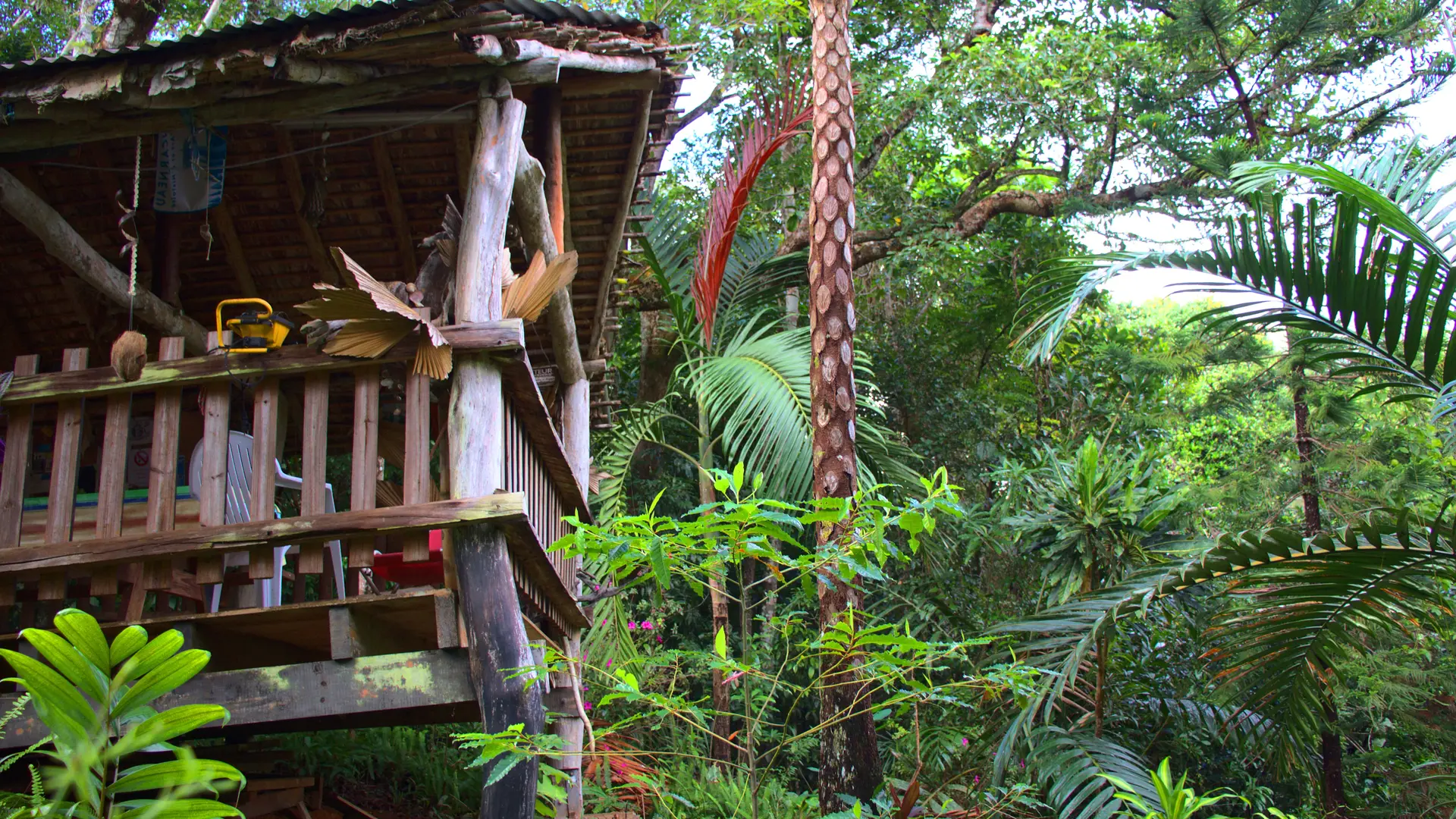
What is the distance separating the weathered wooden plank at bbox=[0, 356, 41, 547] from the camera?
360cm

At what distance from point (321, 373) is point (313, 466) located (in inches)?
14.5

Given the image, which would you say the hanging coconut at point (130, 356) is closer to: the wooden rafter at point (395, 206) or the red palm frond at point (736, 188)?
the wooden rafter at point (395, 206)

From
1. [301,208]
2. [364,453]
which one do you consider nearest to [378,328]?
[364,453]

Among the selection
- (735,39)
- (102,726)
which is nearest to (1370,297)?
(102,726)

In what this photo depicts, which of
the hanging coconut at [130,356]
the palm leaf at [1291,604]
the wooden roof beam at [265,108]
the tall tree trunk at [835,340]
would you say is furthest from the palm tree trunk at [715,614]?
the hanging coconut at [130,356]

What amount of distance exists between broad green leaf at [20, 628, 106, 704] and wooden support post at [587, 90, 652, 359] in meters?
4.23

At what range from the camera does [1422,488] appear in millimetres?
6543

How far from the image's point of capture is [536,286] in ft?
13.2

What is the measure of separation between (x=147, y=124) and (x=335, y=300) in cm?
161

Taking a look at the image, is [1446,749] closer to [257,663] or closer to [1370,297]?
[1370,297]

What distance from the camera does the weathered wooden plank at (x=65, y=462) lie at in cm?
353

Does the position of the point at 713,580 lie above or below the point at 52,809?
above

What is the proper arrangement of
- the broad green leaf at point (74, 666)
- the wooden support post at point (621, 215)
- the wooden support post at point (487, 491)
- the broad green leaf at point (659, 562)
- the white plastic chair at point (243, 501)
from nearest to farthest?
the broad green leaf at point (74, 666) < the broad green leaf at point (659, 562) < the wooden support post at point (487, 491) < the white plastic chair at point (243, 501) < the wooden support post at point (621, 215)

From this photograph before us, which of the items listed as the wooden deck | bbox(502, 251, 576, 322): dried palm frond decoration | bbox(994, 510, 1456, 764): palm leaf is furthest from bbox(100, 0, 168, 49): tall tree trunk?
bbox(994, 510, 1456, 764): palm leaf
